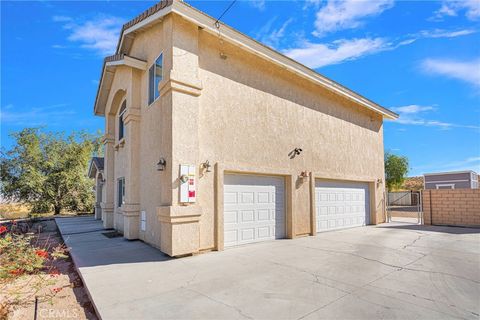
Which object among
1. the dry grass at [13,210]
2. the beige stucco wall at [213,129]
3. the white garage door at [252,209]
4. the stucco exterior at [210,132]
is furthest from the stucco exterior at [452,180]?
the dry grass at [13,210]

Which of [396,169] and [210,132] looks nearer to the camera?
[210,132]

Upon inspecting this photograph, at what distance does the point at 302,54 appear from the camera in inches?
456

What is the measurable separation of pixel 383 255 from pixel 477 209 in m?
9.92

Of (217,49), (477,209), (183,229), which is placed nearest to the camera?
Result: (183,229)

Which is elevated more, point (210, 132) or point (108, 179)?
point (210, 132)

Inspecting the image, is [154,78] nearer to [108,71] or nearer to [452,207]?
[108,71]

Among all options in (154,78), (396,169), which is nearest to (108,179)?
(154,78)

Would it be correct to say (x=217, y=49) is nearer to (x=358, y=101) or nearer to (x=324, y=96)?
(x=324, y=96)

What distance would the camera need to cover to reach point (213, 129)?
845 cm

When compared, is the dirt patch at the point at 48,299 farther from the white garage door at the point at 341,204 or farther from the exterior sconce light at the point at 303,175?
the white garage door at the point at 341,204

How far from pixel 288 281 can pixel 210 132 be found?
15.5ft

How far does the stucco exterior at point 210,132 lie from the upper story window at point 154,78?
0.85 ft

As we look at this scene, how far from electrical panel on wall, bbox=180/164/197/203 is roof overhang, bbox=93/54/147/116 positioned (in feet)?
15.9

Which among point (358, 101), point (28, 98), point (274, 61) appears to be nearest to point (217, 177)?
point (274, 61)
